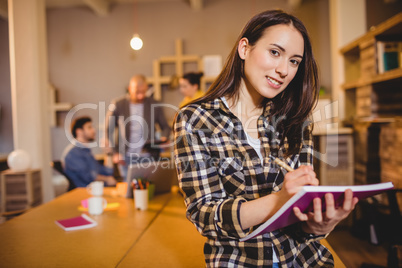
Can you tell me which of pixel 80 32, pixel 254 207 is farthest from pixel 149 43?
pixel 254 207

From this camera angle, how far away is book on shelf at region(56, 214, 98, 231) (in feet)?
5.11

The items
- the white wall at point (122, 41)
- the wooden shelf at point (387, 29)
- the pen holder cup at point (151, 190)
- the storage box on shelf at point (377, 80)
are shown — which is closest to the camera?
the pen holder cup at point (151, 190)

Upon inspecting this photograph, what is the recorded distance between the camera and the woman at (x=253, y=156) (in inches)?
34.1

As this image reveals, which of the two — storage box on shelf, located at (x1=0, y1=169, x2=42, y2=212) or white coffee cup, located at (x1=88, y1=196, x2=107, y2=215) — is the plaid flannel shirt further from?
storage box on shelf, located at (x1=0, y1=169, x2=42, y2=212)

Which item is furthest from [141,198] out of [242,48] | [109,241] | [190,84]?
[190,84]

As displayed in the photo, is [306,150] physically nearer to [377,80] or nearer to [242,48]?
[242,48]

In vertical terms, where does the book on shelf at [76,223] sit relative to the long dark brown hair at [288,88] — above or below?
below

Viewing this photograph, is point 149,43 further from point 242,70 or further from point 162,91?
point 242,70

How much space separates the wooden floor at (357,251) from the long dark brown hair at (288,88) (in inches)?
67.4

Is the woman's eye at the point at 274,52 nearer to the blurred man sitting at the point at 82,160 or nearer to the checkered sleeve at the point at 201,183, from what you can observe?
the checkered sleeve at the point at 201,183

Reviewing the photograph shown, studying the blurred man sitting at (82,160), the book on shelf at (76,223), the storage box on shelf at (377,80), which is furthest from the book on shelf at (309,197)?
the blurred man sitting at (82,160)

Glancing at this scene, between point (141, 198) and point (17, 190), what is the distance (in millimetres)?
2301

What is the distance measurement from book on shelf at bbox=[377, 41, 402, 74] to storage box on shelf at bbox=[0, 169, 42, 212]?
3.90 m

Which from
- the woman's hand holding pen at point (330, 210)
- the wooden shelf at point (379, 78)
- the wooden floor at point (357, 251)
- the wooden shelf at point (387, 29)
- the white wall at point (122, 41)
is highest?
the white wall at point (122, 41)
